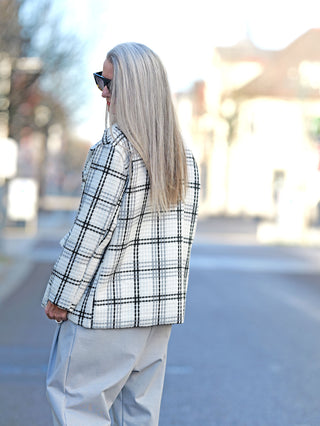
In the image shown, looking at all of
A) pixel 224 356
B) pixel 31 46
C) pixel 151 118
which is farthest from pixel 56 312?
pixel 31 46

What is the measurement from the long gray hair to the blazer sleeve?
94 millimetres

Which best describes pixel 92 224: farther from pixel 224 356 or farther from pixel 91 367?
pixel 224 356

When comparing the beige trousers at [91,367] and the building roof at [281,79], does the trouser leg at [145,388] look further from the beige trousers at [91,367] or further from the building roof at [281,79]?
the building roof at [281,79]

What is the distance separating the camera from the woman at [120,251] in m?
2.44

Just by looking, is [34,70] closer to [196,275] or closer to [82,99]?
[196,275]

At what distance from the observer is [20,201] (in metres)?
23.8

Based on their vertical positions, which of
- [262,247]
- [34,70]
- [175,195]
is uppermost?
[34,70]

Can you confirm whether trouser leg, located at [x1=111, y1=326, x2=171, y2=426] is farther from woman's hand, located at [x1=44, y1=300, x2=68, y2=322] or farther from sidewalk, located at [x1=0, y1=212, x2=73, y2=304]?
sidewalk, located at [x1=0, y1=212, x2=73, y2=304]

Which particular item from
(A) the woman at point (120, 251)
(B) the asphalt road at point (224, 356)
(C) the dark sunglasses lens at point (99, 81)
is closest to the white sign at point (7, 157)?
(B) the asphalt road at point (224, 356)

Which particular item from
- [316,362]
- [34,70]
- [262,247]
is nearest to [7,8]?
[34,70]

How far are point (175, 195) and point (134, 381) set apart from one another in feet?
2.12

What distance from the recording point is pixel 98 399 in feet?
Answer: 8.18

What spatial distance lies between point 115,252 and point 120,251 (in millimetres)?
19

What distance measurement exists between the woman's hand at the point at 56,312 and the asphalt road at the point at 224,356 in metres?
1.74
